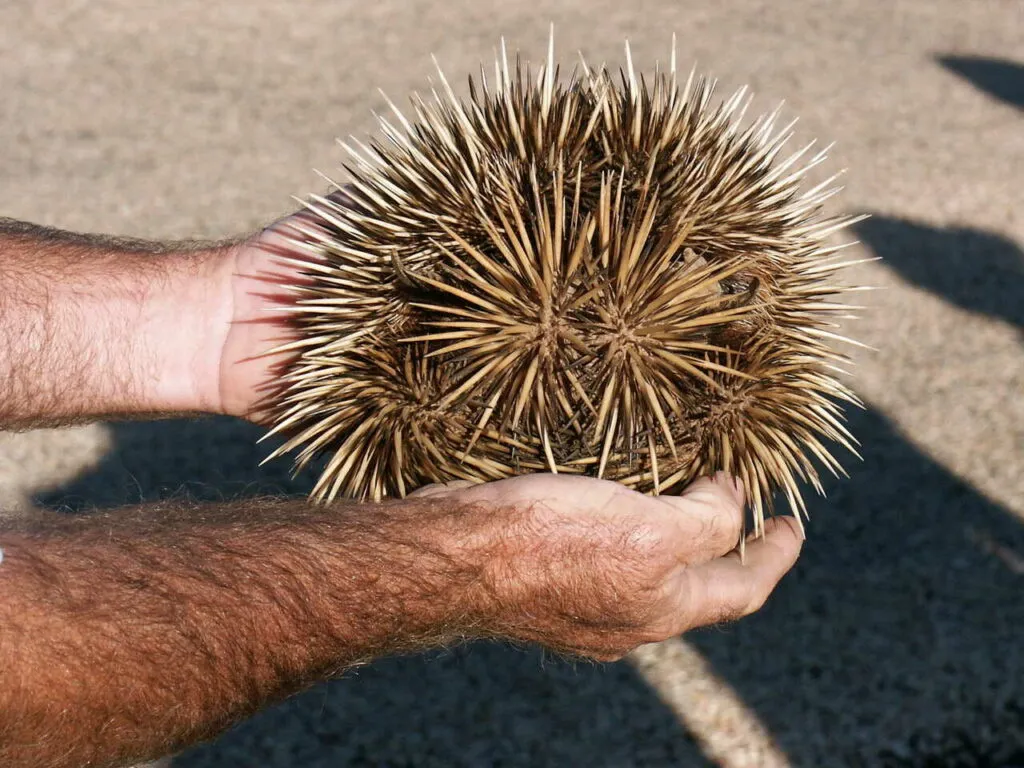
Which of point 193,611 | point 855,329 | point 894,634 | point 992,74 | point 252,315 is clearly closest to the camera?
point 193,611

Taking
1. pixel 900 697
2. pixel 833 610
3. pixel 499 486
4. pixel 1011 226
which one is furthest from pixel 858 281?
pixel 499 486

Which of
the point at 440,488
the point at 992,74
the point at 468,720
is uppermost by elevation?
the point at 992,74

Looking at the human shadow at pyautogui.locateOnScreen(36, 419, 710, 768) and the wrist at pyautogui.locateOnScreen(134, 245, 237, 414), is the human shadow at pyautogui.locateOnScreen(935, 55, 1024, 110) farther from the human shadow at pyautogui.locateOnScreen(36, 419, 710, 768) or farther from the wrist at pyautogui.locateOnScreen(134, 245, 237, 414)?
the wrist at pyautogui.locateOnScreen(134, 245, 237, 414)

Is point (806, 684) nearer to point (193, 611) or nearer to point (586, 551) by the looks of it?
point (586, 551)

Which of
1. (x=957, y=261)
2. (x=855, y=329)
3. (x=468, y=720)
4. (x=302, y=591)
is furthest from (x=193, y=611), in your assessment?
(x=957, y=261)

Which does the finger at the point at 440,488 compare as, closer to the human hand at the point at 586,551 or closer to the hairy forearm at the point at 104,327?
the human hand at the point at 586,551

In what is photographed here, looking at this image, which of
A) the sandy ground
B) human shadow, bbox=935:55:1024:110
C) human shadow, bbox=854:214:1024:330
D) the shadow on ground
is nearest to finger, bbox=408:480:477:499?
the sandy ground
